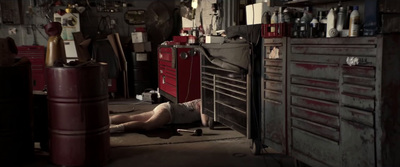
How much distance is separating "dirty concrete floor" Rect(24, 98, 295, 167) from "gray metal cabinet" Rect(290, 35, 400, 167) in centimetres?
55

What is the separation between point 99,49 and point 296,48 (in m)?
4.81

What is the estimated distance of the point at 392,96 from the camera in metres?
2.08

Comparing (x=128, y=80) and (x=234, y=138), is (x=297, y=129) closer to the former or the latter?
(x=234, y=138)

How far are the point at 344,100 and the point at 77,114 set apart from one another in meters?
1.95

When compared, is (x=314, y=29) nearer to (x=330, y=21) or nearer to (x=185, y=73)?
(x=330, y=21)

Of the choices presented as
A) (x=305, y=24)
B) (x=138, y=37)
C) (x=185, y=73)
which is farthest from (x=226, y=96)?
(x=138, y=37)

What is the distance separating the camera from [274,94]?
294 centimetres

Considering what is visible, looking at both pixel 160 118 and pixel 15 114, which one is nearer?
pixel 15 114

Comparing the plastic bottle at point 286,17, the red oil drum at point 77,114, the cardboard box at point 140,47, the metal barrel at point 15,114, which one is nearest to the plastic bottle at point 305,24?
the plastic bottle at point 286,17

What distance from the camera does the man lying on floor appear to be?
407 cm

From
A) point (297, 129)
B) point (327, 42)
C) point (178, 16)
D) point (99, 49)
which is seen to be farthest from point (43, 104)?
point (178, 16)

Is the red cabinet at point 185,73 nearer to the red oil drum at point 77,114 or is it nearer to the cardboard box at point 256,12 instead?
the cardboard box at point 256,12

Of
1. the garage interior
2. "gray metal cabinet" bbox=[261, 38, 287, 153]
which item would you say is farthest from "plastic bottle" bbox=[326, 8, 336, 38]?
"gray metal cabinet" bbox=[261, 38, 287, 153]

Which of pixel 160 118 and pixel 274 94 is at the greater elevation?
pixel 274 94
